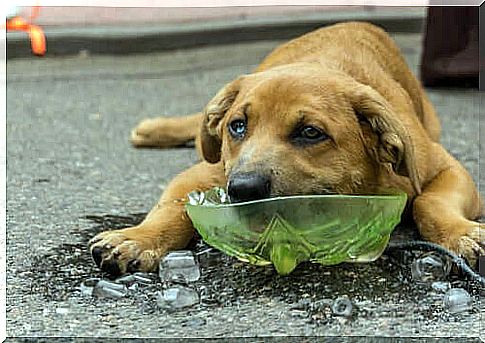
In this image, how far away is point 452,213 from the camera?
3582mm

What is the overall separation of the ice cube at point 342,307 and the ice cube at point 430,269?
0.36 meters

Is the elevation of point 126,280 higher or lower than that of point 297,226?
lower

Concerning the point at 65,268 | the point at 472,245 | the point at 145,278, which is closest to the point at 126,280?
the point at 145,278

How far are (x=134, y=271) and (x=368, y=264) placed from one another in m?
0.77

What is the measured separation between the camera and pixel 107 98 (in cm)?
701

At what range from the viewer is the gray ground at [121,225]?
2971mm

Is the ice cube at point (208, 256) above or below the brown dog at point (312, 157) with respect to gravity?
below

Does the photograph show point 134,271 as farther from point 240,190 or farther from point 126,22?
point 126,22

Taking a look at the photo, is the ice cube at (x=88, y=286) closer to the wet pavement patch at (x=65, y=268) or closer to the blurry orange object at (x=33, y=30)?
the wet pavement patch at (x=65, y=268)

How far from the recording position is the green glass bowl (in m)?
3.10

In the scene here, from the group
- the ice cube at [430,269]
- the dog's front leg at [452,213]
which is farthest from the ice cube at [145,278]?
the dog's front leg at [452,213]

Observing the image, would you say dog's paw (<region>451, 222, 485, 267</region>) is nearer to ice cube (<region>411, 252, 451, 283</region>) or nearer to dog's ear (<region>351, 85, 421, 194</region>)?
ice cube (<region>411, 252, 451, 283</region>)

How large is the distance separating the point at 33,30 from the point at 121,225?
459 centimetres

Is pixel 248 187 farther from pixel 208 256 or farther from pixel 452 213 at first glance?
pixel 452 213
